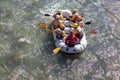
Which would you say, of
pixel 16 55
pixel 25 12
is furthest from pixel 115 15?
pixel 16 55

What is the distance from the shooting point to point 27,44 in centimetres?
1186

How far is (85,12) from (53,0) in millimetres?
2138

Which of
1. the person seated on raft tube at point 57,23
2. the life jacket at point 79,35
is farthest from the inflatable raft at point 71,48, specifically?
the person seated on raft tube at point 57,23

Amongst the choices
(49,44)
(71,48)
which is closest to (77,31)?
(71,48)

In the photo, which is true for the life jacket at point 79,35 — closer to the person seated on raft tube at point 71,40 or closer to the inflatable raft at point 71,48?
the inflatable raft at point 71,48

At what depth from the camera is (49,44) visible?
11898 mm

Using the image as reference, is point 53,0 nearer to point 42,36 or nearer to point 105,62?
point 42,36

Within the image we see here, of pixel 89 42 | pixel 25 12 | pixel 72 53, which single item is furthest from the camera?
pixel 25 12

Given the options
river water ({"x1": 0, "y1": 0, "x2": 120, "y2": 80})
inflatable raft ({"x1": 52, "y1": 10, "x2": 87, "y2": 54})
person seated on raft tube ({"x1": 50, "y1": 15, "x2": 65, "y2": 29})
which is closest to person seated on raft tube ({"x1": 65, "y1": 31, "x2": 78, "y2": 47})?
inflatable raft ({"x1": 52, "y1": 10, "x2": 87, "y2": 54})

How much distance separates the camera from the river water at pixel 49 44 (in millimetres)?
10594

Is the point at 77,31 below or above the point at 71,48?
above

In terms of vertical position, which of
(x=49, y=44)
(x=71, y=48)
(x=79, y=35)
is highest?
(x=79, y=35)

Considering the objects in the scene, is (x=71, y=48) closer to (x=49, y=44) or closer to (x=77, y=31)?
(x=77, y=31)

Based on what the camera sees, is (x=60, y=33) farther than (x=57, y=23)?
No
